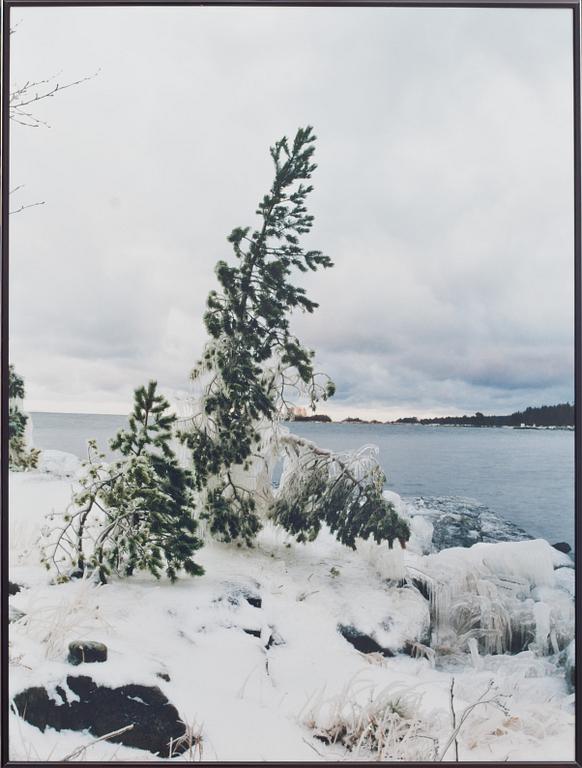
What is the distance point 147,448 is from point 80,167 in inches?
33.4

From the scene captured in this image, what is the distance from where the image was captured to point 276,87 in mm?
1556

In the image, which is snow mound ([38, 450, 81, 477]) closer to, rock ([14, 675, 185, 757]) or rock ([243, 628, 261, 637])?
rock ([14, 675, 185, 757])

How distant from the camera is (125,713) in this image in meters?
1.46

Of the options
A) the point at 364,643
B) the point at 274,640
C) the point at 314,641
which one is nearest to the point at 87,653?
the point at 274,640

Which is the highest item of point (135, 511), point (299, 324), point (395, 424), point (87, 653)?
point (299, 324)

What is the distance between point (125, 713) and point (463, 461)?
1174mm

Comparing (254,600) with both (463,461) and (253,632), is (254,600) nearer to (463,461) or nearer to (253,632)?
(253,632)

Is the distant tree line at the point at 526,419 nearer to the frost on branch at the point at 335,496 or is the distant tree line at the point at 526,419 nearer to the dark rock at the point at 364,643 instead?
the frost on branch at the point at 335,496

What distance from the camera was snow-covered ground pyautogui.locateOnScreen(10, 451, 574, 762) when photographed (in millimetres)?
1474

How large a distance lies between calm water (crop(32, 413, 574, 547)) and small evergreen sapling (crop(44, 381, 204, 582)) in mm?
74

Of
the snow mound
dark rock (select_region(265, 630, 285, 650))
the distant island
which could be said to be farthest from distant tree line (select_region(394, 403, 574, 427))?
the snow mound

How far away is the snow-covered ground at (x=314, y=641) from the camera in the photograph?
1.47 m

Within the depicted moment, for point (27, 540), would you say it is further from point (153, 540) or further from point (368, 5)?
point (368, 5)

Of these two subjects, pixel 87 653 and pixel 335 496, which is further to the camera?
pixel 335 496
